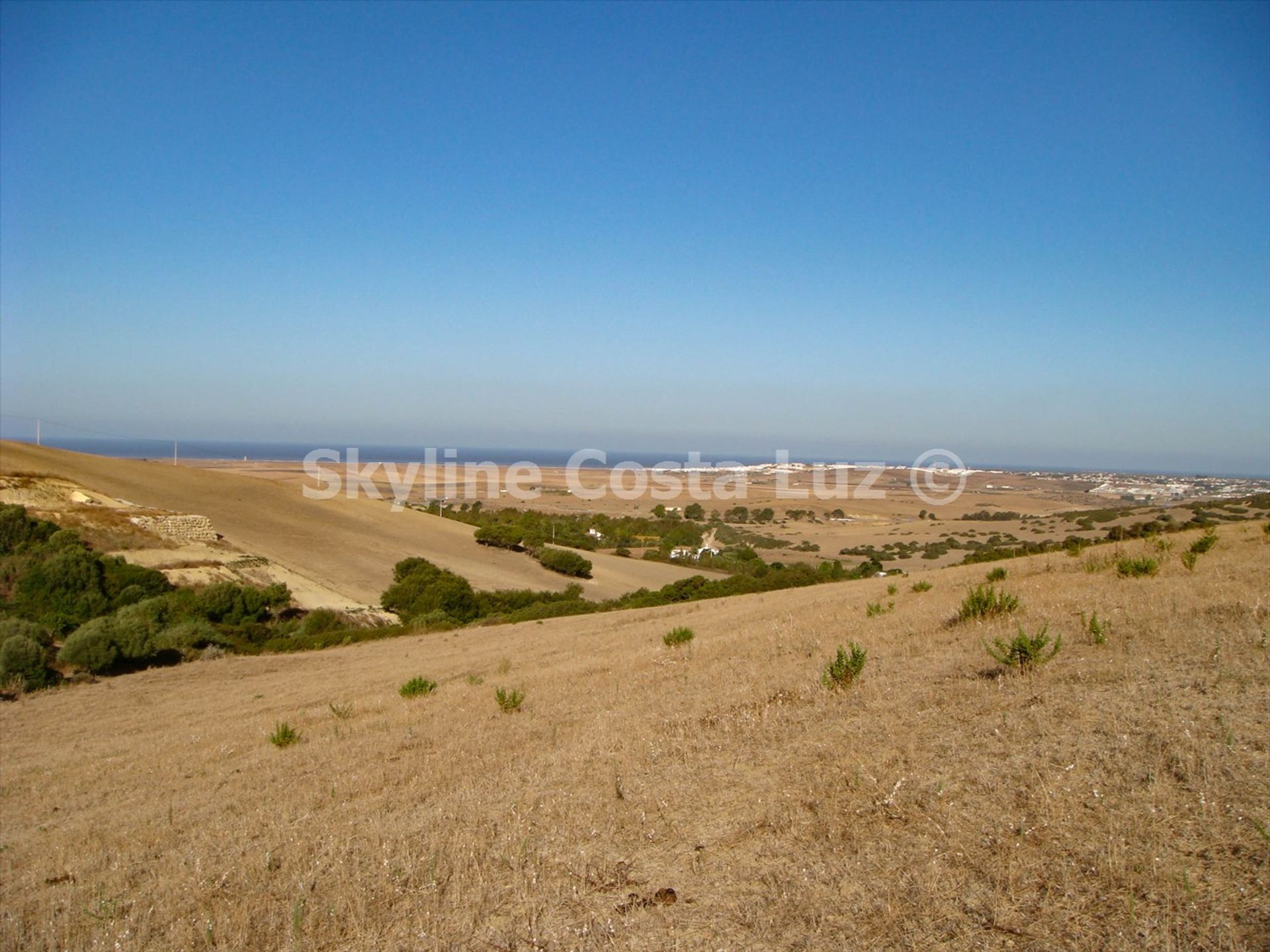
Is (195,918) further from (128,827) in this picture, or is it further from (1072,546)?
(1072,546)

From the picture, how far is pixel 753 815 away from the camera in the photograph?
452cm

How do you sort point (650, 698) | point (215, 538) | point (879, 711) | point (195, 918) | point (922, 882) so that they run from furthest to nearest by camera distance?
point (215, 538)
point (650, 698)
point (879, 711)
point (195, 918)
point (922, 882)

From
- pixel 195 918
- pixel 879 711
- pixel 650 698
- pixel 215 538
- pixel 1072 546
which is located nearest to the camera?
pixel 195 918

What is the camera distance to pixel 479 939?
12.0ft

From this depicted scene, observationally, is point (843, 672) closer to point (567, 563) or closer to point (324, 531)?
point (567, 563)

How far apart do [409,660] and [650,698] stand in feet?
39.9

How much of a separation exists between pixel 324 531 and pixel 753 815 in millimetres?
47636

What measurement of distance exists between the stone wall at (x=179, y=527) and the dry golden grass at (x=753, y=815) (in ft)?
94.7

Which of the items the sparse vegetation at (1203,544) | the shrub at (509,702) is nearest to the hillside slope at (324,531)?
the shrub at (509,702)

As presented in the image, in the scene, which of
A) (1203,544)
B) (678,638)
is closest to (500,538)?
(678,638)

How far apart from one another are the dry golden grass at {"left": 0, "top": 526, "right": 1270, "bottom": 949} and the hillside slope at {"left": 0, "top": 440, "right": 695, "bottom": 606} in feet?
95.0

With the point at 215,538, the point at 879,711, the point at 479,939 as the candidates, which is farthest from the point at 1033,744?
the point at 215,538

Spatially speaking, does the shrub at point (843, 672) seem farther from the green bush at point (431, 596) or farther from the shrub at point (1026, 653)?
the green bush at point (431, 596)

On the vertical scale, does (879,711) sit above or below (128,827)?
above
